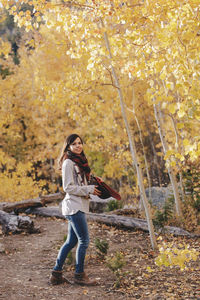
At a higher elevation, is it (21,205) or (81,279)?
(21,205)

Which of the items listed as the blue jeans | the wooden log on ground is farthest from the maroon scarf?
the wooden log on ground

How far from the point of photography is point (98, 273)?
4473 millimetres

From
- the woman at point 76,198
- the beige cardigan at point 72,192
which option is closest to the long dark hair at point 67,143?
the woman at point 76,198

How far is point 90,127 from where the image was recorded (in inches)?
609

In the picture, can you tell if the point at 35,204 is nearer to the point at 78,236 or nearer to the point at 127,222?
the point at 127,222

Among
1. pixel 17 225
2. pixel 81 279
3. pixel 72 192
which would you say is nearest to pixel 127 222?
pixel 17 225

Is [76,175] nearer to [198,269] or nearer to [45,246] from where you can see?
[198,269]

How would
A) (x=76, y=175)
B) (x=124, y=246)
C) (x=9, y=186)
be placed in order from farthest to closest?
(x=9, y=186), (x=124, y=246), (x=76, y=175)

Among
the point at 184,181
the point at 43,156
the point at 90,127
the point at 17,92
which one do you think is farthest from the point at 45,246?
the point at 17,92

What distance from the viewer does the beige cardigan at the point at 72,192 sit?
3.57 meters

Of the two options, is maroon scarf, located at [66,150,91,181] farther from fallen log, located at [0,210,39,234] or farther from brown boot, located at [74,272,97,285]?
fallen log, located at [0,210,39,234]

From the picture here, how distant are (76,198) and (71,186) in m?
0.16

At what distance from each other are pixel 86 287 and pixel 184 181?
516cm

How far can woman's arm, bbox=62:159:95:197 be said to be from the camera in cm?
357
